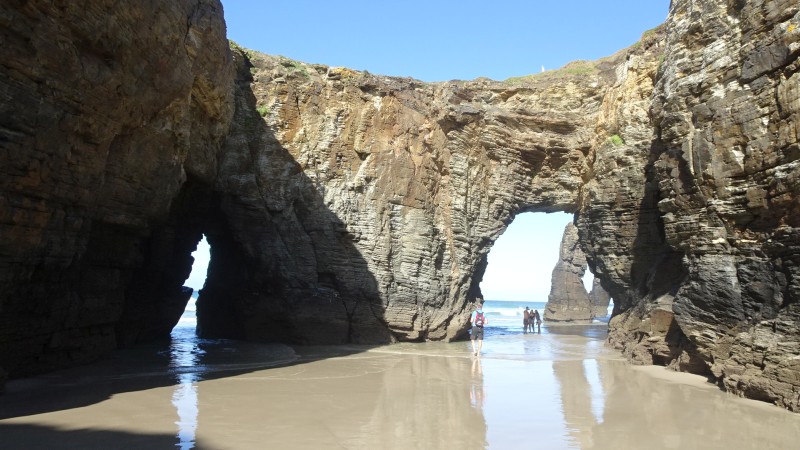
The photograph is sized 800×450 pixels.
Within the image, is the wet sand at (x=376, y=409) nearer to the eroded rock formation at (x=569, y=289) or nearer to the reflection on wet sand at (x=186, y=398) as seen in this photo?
the reflection on wet sand at (x=186, y=398)

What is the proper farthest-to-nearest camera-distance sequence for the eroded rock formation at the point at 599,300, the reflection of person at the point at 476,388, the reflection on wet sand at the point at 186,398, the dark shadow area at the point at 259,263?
the eroded rock formation at the point at 599,300, the dark shadow area at the point at 259,263, the reflection of person at the point at 476,388, the reflection on wet sand at the point at 186,398

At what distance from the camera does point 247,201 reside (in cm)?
1861

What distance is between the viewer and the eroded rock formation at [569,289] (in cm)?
5200

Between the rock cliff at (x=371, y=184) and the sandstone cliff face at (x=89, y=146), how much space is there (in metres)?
A: 0.05

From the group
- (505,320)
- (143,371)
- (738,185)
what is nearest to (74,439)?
(143,371)

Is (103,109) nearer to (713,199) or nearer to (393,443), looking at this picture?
(393,443)

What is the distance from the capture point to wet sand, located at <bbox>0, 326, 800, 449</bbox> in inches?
265

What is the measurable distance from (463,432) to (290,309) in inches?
500

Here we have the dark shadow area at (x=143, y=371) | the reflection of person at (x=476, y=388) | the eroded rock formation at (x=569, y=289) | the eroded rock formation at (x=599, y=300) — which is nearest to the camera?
the dark shadow area at (x=143, y=371)

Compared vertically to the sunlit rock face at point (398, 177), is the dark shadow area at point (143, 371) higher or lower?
lower

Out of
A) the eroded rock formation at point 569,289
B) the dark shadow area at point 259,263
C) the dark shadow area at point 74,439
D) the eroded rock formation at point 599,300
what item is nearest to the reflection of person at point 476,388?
the dark shadow area at point 74,439

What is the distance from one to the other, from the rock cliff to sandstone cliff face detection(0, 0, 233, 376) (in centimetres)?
5

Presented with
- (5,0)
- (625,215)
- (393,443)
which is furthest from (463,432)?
(625,215)

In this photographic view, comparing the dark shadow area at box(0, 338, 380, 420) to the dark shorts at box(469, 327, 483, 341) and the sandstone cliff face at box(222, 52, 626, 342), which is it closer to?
the sandstone cliff face at box(222, 52, 626, 342)
